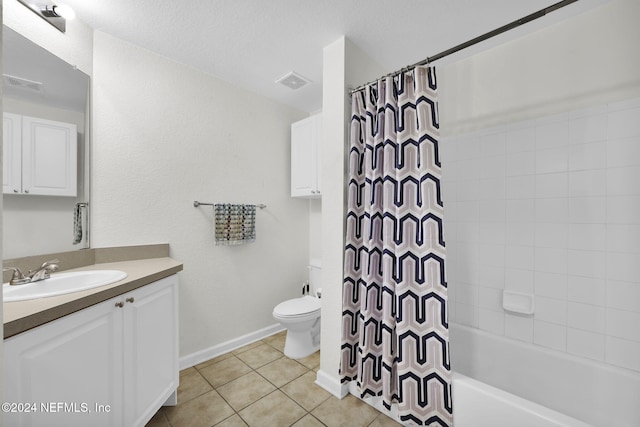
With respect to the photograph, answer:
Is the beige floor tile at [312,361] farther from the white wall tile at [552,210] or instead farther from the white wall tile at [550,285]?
the white wall tile at [552,210]

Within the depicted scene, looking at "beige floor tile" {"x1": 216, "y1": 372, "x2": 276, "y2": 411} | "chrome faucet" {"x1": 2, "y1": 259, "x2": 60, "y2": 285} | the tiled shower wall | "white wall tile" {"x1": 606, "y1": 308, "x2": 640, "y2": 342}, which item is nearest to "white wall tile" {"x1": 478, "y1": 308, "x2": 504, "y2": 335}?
the tiled shower wall

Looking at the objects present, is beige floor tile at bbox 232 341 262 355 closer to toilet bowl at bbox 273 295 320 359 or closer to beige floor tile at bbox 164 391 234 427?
toilet bowl at bbox 273 295 320 359

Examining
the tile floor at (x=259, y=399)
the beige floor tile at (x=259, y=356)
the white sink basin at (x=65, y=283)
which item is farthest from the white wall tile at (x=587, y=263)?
the white sink basin at (x=65, y=283)

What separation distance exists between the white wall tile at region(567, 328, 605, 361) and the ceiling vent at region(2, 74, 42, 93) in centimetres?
329

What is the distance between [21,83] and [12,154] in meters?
0.38

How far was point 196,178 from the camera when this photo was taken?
88.6 inches

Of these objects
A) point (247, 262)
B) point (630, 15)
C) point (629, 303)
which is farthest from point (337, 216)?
point (630, 15)

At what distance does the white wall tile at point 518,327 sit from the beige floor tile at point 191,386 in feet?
Answer: 6.72

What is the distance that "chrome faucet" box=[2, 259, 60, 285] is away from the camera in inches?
Result: 53.1

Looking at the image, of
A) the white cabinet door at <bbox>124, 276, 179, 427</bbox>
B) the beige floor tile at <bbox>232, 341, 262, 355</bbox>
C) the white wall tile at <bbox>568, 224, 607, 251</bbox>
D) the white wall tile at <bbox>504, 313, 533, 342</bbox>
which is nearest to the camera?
the white cabinet door at <bbox>124, 276, 179, 427</bbox>

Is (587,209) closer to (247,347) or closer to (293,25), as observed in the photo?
(293,25)

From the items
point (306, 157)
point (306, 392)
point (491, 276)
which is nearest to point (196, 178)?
point (306, 157)

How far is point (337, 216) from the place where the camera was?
189 centimetres

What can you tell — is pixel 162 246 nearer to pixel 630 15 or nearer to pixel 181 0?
pixel 181 0
